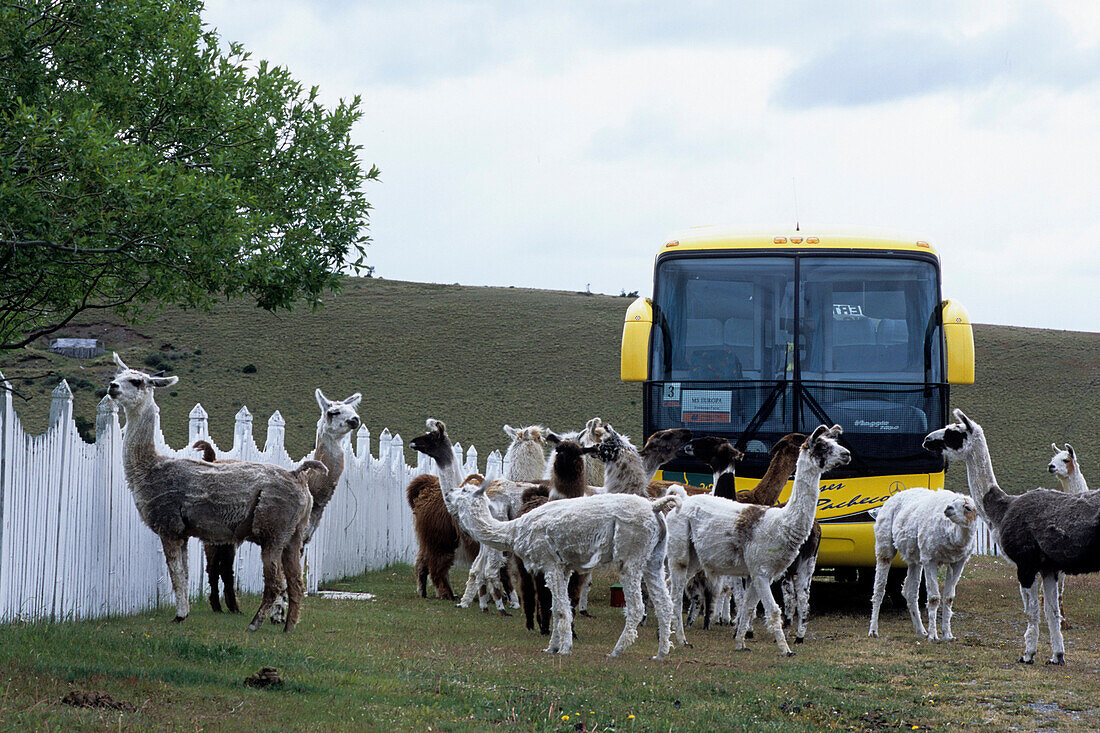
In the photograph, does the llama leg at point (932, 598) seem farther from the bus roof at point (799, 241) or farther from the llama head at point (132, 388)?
the llama head at point (132, 388)

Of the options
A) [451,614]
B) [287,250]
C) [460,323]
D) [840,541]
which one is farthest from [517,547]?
[460,323]

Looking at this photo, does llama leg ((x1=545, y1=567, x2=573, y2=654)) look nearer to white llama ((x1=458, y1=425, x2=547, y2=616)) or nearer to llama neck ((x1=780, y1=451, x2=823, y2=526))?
llama neck ((x1=780, y1=451, x2=823, y2=526))

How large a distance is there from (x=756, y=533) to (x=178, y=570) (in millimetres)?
4835

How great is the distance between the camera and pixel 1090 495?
29.2ft

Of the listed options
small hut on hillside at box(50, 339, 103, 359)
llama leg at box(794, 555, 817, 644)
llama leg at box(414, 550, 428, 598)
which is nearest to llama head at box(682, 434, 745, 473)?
llama leg at box(794, 555, 817, 644)

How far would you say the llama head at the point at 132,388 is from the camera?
8.72 metres

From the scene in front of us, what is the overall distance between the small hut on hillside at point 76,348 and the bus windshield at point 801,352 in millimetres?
47913

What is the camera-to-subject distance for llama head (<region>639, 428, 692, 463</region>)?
11.3m

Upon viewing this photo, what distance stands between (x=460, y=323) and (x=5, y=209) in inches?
2487

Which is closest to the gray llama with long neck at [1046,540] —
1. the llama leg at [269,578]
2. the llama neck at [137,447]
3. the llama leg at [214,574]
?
the llama leg at [269,578]

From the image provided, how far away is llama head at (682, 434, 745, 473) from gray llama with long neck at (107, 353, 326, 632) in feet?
13.5

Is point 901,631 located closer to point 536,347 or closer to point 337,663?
point 337,663

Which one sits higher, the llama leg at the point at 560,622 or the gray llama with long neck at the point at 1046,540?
the gray llama with long neck at the point at 1046,540

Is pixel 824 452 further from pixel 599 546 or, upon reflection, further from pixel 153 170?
pixel 153 170
